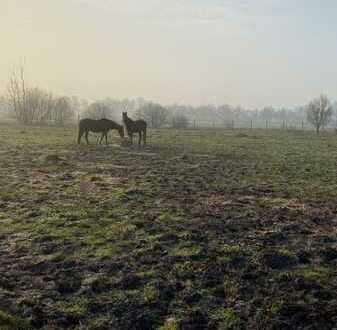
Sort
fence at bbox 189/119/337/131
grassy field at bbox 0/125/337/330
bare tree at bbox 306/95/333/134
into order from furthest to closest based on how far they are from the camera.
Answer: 1. fence at bbox 189/119/337/131
2. bare tree at bbox 306/95/333/134
3. grassy field at bbox 0/125/337/330

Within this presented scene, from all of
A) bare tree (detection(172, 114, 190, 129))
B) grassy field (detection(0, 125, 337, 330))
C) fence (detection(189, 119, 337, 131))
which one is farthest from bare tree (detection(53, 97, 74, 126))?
grassy field (detection(0, 125, 337, 330))

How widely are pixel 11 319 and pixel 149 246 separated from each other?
9.64 ft

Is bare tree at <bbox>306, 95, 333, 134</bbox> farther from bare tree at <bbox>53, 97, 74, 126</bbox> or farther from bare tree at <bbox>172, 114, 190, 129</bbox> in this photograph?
bare tree at <bbox>53, 97, 74, 126</bbox>

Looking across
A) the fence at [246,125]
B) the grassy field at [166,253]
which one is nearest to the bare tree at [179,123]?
the fence at [246,125]

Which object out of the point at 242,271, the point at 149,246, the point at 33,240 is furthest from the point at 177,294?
the point at 33,240

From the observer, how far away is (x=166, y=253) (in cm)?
686

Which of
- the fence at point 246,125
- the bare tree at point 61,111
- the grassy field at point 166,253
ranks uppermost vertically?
the bare tree at point 61,111

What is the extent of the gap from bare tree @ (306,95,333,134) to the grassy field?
4572 centimetres

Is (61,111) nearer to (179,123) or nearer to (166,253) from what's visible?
(179,123)

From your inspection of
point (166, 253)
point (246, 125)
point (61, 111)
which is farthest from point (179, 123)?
point (166, 253)

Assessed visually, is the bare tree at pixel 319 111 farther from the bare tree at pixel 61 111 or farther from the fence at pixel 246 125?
the bare tree at pixel 61 111

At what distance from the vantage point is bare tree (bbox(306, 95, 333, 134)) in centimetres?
5697

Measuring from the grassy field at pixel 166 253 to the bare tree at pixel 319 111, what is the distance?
4572cm

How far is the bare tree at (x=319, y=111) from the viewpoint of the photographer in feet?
187
